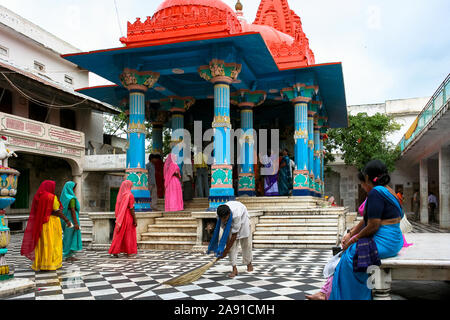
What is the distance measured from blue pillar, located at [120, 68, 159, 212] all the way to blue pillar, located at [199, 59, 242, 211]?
189 cm

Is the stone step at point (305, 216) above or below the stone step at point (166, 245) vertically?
above

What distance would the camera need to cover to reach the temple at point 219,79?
10.1m

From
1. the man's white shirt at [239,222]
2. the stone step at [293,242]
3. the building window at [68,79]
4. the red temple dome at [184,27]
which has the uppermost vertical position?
the building window at [68,79]

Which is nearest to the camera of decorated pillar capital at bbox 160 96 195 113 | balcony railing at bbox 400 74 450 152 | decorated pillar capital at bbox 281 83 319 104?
balcony railing at bbox 400 74 450 152

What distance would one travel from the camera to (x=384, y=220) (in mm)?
3594

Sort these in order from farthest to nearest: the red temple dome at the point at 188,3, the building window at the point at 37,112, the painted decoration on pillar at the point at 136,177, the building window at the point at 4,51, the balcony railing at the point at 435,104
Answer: the building window at the point at 37,112 < the building window at the point at 4,51 < the balcony railing at the point at 435,104 < the red temple dome at the point at 188,3 < the painted decoration on pillar at the point at 136,177

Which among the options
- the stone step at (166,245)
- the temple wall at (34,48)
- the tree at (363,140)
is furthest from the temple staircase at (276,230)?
the tree at (363,140)

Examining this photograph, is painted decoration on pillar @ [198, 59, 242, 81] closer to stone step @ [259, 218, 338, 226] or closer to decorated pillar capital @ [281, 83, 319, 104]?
decorated pillar capital @ [281, 83, 319, 104]

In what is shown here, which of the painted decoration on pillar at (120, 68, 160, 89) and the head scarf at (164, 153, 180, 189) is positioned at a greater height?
the painted decoration on pillar at (120, 68, 160, 89)

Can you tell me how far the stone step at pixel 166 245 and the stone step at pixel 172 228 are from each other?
23.5 inches

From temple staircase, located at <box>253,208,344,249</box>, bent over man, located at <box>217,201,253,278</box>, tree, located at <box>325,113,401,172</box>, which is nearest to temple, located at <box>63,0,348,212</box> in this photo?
temple staircase, located at <box>253,208,344,249</box>

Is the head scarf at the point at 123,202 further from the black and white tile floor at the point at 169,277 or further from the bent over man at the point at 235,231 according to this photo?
the bent over man at the point at 235,231

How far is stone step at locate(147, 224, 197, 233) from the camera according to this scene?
9.90 meters

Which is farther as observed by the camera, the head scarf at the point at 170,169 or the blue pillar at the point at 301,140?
the blue pillar at the point at 301,140
